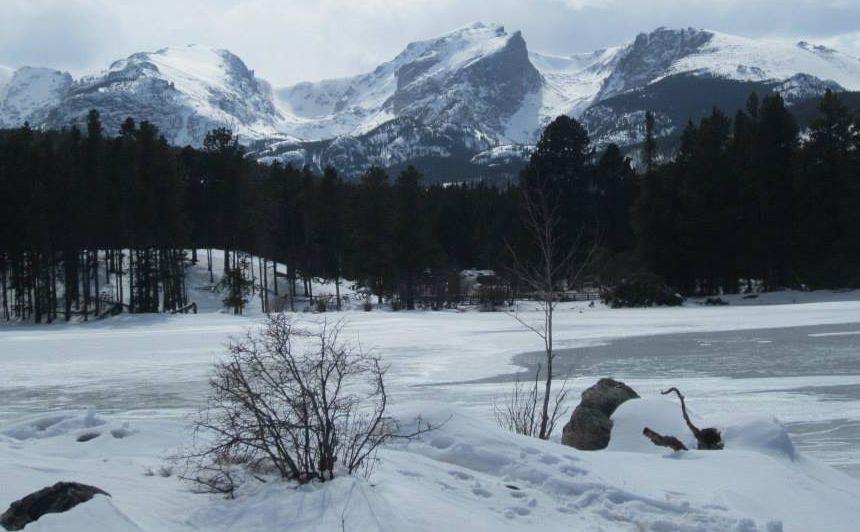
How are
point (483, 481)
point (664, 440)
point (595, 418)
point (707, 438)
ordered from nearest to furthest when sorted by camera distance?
point (483, 481), point (664, 440), point (707, 438), point (595, 418)

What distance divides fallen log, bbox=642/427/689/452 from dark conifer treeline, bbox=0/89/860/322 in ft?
155

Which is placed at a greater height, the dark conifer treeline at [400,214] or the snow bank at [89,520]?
the dark conifer treeline at [400,214]

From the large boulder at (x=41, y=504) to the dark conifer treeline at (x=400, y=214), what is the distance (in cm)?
4907

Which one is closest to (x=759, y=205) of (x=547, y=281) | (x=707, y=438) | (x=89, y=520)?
(x=547, y=281)

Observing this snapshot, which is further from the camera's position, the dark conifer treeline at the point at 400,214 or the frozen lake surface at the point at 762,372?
the dark conifer treeline at the point at 400,214

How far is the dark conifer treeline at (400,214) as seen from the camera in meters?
54.1

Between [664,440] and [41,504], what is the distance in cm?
659

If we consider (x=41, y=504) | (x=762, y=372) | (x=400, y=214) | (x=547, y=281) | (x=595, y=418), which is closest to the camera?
(x=41, y=504)

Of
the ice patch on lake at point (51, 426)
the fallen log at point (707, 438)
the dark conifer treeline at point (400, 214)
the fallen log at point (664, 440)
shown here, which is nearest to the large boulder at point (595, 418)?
the fallen log at point (664, 440)

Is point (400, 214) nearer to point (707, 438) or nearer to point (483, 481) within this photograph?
point (707, 438)

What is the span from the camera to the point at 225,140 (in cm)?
6844

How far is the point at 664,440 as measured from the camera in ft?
31.0

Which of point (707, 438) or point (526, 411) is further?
point (526, 411)

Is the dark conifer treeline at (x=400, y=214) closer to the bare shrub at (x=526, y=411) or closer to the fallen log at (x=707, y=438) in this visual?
the bare shrub at (x=526, y=411)
